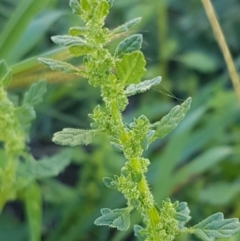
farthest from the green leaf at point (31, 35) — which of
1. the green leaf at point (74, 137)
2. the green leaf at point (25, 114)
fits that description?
the green leaf at point (74, 137)

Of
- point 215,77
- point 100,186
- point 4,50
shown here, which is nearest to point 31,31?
point 4,50

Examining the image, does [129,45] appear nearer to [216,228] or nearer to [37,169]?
[216,228]

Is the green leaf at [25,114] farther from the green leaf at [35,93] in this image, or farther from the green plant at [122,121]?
the green plant at [122,121]

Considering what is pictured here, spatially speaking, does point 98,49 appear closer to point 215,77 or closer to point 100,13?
point 100,13

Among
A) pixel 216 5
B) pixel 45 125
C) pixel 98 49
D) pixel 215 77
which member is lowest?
pixel 98 49

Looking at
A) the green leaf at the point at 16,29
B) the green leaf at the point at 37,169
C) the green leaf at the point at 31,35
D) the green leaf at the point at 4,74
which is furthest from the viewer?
the green leaf at the point at 31,35

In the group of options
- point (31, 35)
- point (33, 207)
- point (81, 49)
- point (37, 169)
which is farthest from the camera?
point (31, 35)

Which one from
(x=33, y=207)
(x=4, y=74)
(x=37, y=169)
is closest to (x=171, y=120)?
(x=4, y=74)
